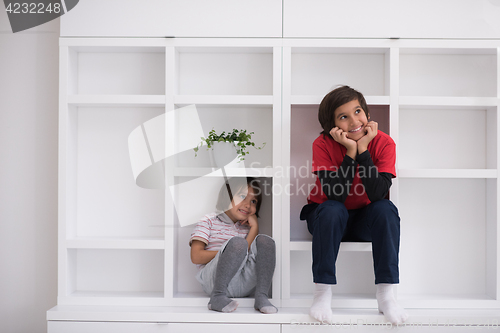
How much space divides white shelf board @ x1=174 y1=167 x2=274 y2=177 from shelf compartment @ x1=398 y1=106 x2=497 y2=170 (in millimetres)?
623

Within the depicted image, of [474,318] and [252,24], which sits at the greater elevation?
[252,24]

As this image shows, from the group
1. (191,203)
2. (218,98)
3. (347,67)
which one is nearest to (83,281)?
(191,203)

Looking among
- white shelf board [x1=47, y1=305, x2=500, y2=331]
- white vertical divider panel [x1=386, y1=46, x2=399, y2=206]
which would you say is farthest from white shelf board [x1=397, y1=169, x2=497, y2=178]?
white shelf board [x1=47, y1=305, x2=500, y2=331]

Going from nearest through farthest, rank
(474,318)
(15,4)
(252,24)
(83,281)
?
(474,318), (252,24), (83,281), (15,4)

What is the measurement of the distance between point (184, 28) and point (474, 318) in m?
1.51

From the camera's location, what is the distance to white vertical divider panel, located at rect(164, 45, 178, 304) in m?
1.40

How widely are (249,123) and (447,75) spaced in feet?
2.89

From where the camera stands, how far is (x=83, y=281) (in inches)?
61.0

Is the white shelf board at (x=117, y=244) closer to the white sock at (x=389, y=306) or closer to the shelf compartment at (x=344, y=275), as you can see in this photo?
the shelf compartment at (x=344, y=275)

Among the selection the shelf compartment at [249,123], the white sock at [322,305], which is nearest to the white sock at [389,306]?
the white sock at [322,305]

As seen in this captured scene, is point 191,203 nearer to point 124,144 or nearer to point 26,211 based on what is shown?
point 124,144

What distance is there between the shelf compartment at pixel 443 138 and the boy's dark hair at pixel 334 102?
13.5 inches

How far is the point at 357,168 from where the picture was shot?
129 centimetres

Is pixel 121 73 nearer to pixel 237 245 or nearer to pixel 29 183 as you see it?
pixel 29 183
